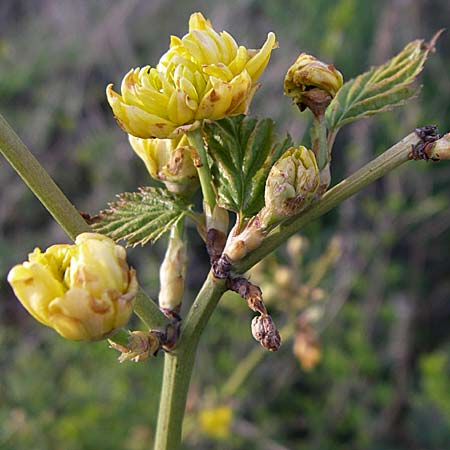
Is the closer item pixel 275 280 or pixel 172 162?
pixel 172 162

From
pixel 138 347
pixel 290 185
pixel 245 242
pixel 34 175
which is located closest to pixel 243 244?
pixel 245 242

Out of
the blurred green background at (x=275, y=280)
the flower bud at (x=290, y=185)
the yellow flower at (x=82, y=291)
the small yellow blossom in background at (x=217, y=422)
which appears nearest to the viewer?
the yellow flower at (x=82, y=291)

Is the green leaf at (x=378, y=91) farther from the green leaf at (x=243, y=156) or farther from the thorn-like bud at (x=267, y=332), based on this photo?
the thorn-like bud at (x=267, y=332)

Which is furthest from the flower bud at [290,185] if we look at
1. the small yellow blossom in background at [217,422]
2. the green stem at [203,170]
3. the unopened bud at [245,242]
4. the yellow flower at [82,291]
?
the small yellow blossom in background at [217,422]

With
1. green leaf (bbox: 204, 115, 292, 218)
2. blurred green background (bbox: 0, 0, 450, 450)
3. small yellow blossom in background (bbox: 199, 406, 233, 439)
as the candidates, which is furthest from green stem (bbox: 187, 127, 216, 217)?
small yellow blossom in background (bbox: 199, 406, 233, 439)

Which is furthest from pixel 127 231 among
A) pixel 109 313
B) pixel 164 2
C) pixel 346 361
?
pixel 164 2

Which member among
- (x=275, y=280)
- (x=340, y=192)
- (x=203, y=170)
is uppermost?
(x=203, y=170)

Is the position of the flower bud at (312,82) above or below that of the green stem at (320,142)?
above

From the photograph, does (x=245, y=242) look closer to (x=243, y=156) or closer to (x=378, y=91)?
(x=243, y=156)
